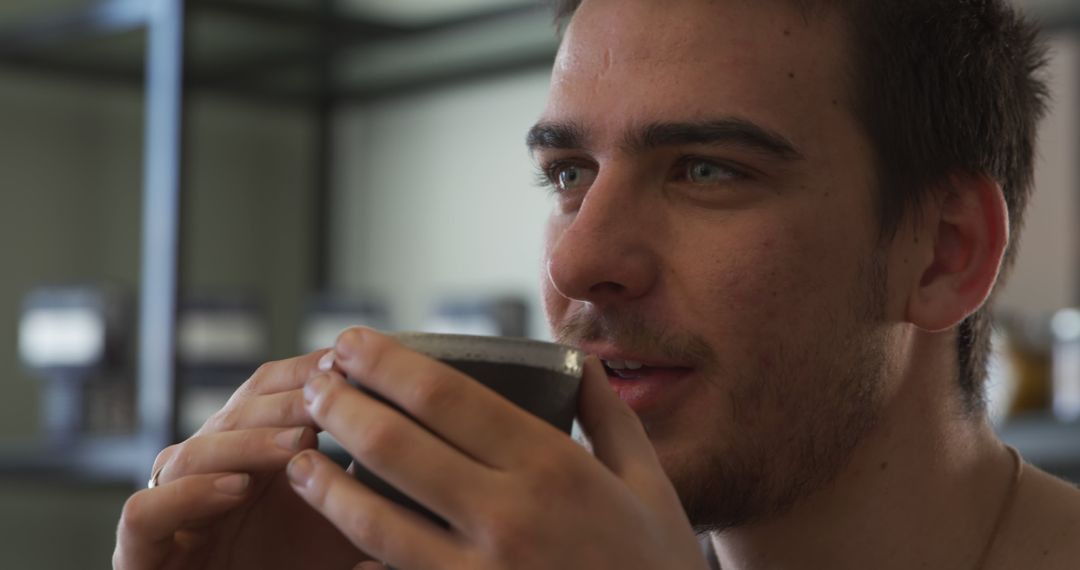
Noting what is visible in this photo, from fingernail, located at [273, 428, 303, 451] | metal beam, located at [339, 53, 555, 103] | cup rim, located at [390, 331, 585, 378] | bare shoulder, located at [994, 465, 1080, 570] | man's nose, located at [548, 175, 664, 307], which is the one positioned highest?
metal beam, located at [339, 53, 555, 103]

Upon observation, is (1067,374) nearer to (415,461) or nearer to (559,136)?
(559,136)

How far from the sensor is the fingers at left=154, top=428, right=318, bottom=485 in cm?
70

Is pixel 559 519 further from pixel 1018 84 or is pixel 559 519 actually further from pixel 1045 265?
pixel 1045 265

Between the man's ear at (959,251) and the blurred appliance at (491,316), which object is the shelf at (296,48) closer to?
the blurred appliance at (491,316)

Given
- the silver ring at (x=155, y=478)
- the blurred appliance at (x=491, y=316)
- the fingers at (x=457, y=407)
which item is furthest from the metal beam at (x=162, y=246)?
the fingers at (x=457, y=407)

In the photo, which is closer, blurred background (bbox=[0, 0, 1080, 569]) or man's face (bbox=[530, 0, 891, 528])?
man's face (bbox=[530, 0, 891, 528])

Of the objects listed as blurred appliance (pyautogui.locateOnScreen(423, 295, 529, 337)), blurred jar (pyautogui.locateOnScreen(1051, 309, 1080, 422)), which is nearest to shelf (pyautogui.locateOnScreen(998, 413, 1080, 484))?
blurred jar (pyautogui.locateOnScreen(1051, 309, 1080, 422))

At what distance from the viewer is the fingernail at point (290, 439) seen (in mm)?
692

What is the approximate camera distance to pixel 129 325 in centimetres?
286

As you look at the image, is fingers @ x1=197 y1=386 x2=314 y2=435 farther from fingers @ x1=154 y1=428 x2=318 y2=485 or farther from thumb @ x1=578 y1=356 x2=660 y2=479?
thumb @ x1=578 y1=356 x2=660 y2=479

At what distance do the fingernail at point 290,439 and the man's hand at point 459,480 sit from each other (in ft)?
0.24

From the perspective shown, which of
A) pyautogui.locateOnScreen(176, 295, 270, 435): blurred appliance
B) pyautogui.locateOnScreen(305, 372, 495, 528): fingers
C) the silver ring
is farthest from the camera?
pyautogui.locateOnScreen(176, 295, 270, 435): blurred appliance

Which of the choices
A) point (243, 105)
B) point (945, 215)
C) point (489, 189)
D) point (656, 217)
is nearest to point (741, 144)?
point (656, 217)

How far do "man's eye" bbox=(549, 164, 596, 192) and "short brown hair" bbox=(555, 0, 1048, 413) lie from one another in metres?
0.19
